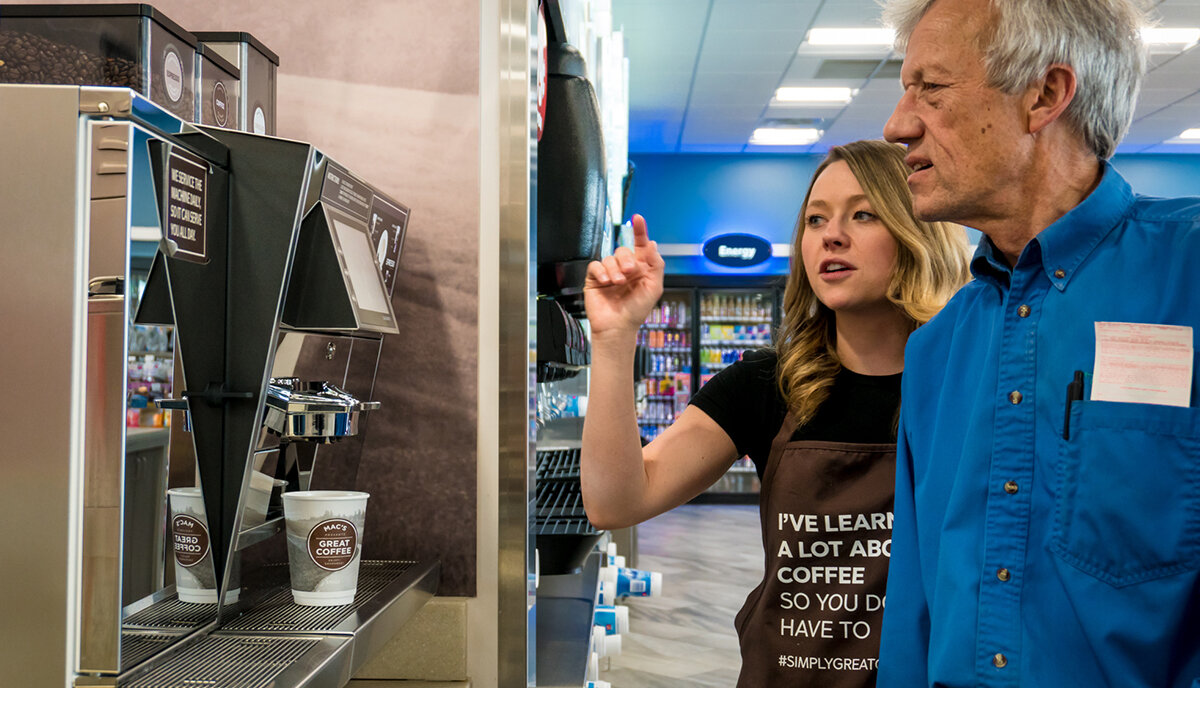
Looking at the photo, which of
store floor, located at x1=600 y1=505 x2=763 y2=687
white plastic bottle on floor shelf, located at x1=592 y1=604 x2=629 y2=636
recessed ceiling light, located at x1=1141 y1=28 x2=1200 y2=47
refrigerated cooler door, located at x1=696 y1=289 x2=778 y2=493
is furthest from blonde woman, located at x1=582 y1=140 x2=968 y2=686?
refrigerated cooler door, located at x1=696 y1=289 x2=778 y2=493

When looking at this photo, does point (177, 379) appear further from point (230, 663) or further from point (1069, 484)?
point (1069, 484)

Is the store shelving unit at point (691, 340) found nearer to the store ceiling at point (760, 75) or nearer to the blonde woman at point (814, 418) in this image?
the store ceiling at point (760, 75)

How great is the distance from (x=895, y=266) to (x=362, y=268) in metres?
0.92

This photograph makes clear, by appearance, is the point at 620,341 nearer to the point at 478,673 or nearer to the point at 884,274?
the point at 884,274

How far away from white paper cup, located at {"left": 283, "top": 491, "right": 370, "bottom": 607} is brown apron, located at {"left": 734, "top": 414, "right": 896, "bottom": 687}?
2.24ft

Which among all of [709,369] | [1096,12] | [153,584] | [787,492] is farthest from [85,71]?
[709,369]

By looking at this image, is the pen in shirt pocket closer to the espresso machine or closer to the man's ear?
the man's ear

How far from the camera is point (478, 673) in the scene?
186 centimetres

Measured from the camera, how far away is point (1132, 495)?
3.63ft

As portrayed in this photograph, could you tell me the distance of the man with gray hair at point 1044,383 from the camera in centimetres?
110

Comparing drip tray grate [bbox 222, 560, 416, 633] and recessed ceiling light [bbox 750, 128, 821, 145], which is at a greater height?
recessed ceiling light [bbox 750, 128, 821, 145]

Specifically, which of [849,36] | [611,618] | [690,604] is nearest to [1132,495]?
[611,618]

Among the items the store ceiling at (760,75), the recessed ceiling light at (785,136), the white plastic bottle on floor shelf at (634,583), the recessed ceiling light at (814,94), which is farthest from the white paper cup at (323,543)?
the recessed ceiling light at (785,136)

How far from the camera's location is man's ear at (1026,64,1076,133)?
1259 mm
